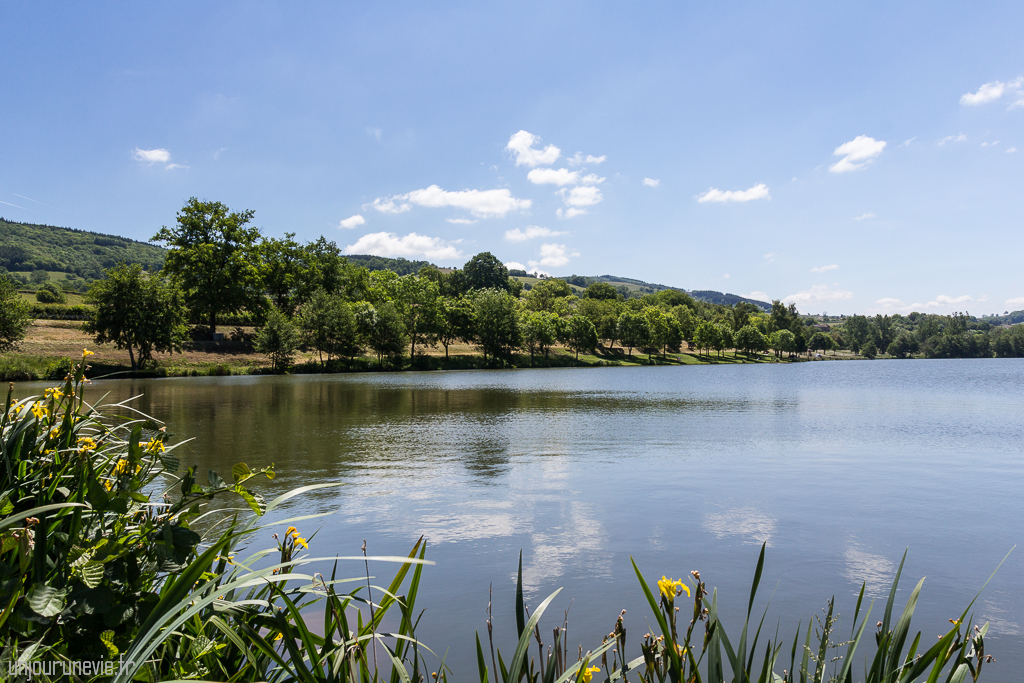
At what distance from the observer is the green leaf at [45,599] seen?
1883 millimetres

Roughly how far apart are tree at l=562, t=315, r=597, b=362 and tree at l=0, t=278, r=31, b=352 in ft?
243

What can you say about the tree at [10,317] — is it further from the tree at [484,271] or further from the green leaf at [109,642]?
the tree at [484,271]

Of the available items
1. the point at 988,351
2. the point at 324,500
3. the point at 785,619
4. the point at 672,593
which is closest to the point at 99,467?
the point at 672,593

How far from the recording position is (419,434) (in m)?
19.0

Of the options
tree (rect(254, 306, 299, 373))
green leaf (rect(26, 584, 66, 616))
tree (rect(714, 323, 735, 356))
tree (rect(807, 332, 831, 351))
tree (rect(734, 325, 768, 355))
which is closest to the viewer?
green leaf (rect(26, 584, 66, 616))

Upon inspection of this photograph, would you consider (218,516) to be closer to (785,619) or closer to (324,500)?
(324,500)

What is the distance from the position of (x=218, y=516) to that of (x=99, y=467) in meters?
6.58

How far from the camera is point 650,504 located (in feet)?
32.8

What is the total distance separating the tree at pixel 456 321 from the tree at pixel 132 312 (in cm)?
3899

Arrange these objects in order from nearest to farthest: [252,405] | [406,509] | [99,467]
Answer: [99,467] → [406,509] → [252,405]

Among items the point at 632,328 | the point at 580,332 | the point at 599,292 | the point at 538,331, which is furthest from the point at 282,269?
the point at 599,292

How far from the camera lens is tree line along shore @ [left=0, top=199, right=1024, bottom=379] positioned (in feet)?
159

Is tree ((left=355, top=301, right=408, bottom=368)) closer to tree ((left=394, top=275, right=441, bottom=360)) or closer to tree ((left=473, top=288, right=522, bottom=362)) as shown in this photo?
tree ((left=394, top=275, right=441, bottom=360))

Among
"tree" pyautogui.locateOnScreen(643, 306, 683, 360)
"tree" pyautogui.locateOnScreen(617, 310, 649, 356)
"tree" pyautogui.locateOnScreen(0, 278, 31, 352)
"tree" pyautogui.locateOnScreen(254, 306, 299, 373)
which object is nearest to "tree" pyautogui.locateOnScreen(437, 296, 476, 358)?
"tree" pyautogui.locateOnScreen(254, 306, 299, 373)
